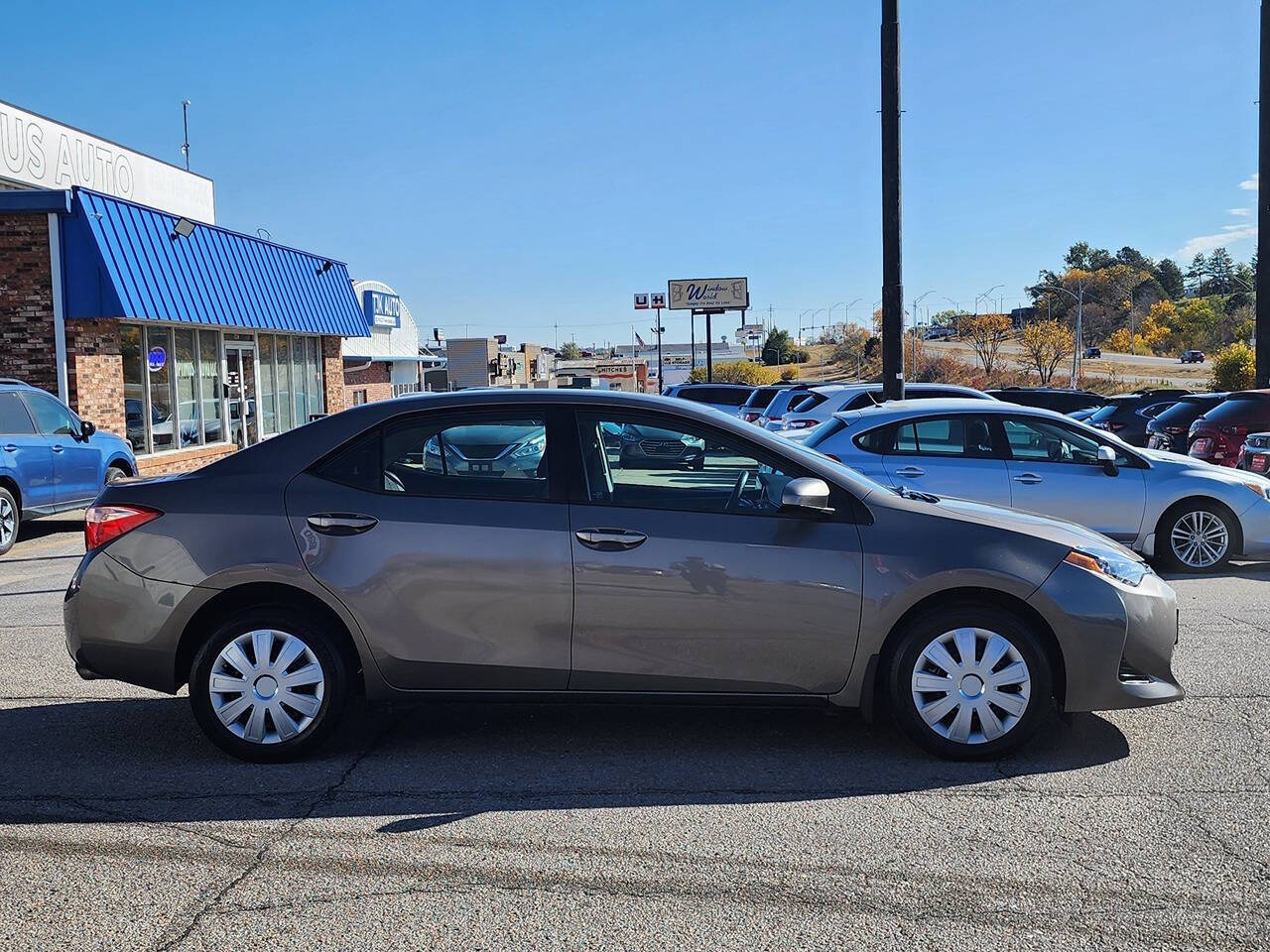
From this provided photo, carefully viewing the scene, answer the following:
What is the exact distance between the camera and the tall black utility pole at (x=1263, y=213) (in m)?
20.3

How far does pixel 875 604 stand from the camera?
512 cm

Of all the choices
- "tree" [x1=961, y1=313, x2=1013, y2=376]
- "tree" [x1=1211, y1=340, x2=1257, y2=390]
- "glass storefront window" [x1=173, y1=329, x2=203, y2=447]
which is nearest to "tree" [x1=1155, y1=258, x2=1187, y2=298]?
"tree" [x1=961, y1=313, x2=1013, y2=376]

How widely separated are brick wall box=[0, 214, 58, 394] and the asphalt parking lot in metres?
15.3

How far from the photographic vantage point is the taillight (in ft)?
17.5

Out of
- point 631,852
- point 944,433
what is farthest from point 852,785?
point 944,433

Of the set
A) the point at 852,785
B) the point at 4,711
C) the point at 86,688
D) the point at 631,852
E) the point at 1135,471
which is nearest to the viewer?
the point at 631,852

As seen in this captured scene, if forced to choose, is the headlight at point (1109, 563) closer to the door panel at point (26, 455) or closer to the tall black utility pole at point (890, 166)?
the tall black utility pole at point (890, 166)

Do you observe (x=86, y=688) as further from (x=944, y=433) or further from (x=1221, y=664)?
(x=944, y=433)

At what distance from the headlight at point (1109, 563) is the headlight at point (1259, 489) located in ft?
19.4

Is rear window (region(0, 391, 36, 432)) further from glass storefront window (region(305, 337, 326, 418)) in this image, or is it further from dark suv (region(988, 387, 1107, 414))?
dark suv (region(988, 387, 1107, 414))

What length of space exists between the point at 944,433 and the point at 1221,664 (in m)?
3.90

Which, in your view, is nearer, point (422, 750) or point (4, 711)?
point (422, 750)

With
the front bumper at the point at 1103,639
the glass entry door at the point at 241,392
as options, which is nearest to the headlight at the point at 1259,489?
the front bumper at the point at 1103,639

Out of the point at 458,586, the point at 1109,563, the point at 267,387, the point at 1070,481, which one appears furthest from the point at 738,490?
the point at 267,387
